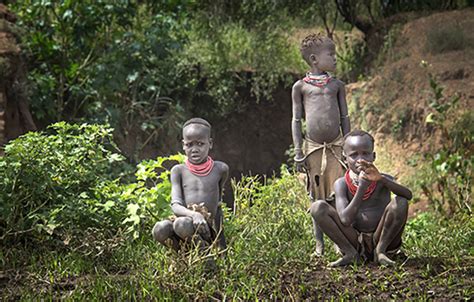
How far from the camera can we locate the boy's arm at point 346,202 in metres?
4.55

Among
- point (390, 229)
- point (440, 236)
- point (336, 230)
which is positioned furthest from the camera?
point (440, 236)

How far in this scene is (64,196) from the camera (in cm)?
564

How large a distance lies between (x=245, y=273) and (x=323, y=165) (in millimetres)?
1251

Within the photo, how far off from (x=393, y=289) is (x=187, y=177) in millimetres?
1536

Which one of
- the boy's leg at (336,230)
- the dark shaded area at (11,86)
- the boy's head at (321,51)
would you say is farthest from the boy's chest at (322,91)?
the dark shaded area at (11,86)

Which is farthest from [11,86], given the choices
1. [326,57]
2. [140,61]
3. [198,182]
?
[326,57]

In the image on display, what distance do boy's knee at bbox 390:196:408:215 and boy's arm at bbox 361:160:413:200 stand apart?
0.13 feet

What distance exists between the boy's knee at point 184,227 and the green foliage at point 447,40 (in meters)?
6.44

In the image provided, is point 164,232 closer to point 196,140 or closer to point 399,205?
point 196,140

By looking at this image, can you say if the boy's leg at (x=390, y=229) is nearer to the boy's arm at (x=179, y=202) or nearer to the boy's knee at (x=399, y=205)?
the boy's knee at (x=399, y=205)

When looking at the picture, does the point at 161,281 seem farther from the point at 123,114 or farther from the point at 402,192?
the point at 123,114

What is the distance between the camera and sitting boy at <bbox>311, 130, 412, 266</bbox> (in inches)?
180

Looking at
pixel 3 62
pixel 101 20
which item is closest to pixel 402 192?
pixel 3 62

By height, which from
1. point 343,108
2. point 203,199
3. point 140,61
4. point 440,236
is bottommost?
point 440,236
